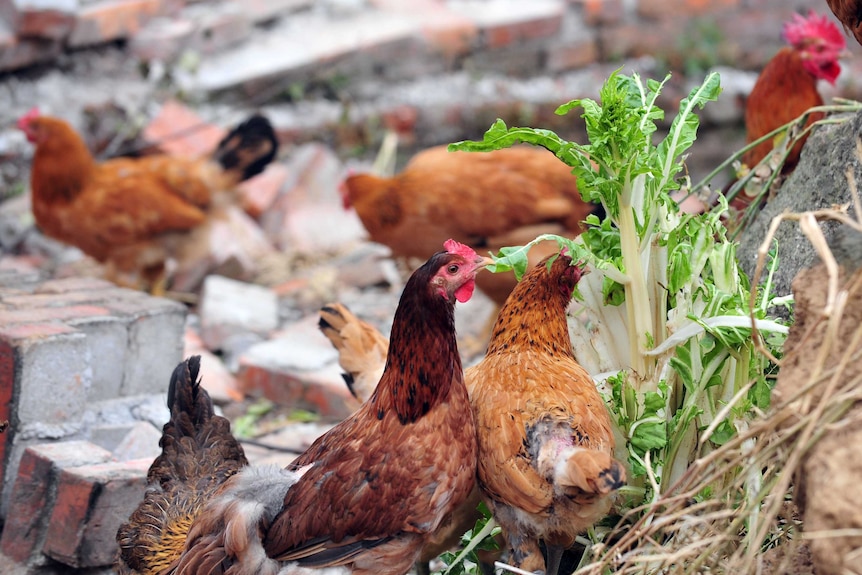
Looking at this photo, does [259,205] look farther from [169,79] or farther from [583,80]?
[583,80]

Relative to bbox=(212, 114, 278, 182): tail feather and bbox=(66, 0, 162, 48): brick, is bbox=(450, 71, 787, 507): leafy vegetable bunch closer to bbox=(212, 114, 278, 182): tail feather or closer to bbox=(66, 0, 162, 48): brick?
bbox=(212, 114, 278, 182): tail feather

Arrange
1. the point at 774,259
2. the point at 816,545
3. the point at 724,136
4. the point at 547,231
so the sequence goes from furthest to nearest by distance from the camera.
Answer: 1. the point at 724,136
2. the point at 547,231
3. the point at 774,259
4. the point at 816,545

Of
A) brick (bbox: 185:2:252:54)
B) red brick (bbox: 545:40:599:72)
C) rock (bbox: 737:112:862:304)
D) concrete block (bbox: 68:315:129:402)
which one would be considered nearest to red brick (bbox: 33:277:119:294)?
concrete block (bbox: 68:315:129:402)

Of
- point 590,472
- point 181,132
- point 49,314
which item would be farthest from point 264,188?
point 590,472

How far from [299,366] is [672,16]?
4280mm

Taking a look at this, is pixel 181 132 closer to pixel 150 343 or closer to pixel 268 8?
pixel 268 8

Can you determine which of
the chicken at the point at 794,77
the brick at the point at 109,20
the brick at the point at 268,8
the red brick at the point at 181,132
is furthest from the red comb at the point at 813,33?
the brick at the point at 109,20

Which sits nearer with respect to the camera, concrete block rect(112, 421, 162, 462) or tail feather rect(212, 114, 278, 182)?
concrete block rect(112, 421, 162, 462)

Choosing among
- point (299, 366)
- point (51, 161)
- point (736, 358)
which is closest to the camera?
point (736, 358)

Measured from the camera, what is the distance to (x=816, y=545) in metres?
1.30

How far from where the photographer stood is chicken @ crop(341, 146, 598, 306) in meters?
4.42

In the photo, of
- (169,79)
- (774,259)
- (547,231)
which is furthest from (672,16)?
(774,259)

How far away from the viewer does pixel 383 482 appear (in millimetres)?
1979

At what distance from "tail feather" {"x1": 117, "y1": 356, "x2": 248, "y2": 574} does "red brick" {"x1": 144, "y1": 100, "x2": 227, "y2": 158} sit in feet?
11.4
